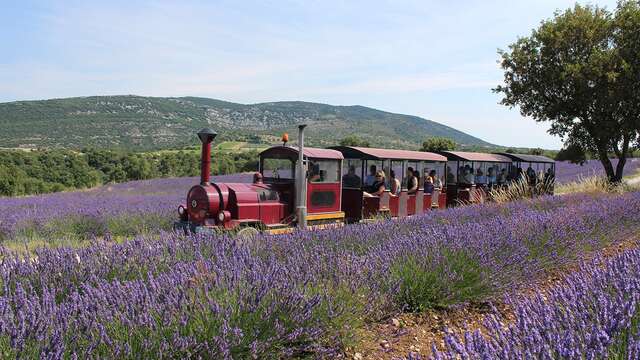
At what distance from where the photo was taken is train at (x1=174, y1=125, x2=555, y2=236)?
325 inches

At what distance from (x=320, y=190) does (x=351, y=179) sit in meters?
1.40

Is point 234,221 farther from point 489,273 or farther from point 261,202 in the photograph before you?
point 489,273

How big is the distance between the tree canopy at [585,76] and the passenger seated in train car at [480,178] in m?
2.75

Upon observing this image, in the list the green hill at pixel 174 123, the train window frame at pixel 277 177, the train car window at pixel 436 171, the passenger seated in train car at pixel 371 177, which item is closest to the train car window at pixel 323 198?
the train window frame at pixel 277 177

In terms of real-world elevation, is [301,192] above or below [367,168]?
below

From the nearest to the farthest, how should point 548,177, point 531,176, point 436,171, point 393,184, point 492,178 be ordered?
point 393,184, point 436,171, point 492,178, point 548,177, point 531,176

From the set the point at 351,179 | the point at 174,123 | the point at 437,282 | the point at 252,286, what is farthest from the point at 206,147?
the point at 174,123

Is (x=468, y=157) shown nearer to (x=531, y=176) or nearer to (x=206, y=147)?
(x=531, y=176)

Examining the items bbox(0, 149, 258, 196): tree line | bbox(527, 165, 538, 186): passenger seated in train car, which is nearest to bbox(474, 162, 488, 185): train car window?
bbox(527, 165, 538, 186): passenger seated in train car

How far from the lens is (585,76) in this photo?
46.7ft

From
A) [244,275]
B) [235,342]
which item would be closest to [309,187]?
[244,275]

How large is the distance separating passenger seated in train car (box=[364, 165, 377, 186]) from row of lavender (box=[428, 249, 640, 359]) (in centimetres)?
787

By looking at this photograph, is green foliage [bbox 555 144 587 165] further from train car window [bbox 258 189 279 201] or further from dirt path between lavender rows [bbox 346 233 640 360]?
dirt path between lavender rows [bbox 346 233 640 360]

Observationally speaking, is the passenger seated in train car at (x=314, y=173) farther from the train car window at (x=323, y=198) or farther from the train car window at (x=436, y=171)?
the train car window at (x=436, y=171)
